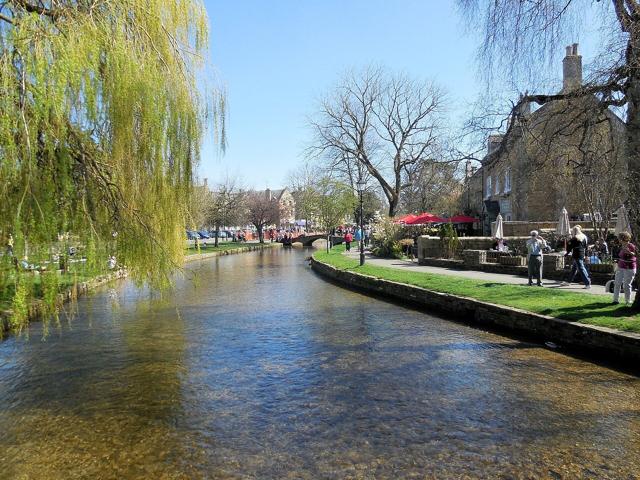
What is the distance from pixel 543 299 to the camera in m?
11.8

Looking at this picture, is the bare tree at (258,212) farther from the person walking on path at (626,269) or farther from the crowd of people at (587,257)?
the person walking on path at (626,269)

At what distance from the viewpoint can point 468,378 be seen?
25.7 feet

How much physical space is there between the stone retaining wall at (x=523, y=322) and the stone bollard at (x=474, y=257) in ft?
14.9

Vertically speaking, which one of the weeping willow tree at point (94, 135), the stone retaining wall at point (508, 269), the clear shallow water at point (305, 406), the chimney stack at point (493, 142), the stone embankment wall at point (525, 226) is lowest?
the clear shallow water at point (305, 406)

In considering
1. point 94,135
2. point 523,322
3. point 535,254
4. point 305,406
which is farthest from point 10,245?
point 535,254

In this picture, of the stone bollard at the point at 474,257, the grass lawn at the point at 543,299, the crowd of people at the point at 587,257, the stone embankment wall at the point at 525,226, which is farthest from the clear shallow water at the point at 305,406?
the stone embankment wall at the point at 525,226

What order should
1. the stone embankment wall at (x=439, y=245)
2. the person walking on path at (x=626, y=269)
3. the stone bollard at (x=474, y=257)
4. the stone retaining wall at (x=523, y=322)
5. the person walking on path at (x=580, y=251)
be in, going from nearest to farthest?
the stone retaining wall at (x=523, y=322), the person walking on path at (x=626, y=269), the person walking on path at (x=580, y=251), the stone bollard at (x=474, y=257), the stone embankment wall at (x=439, y=245)

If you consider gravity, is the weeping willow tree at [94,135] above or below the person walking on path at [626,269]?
above

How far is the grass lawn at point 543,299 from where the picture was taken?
9.46 meters

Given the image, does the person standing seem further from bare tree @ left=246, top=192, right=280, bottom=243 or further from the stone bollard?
bare tree @ left=246, top=192, right=280, bottom=243

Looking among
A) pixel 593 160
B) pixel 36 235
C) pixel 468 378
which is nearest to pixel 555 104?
pixel 593 160

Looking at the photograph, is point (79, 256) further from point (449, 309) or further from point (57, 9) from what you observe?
point (449, 309)

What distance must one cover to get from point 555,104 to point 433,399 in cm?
779

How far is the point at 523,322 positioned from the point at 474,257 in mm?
9564
